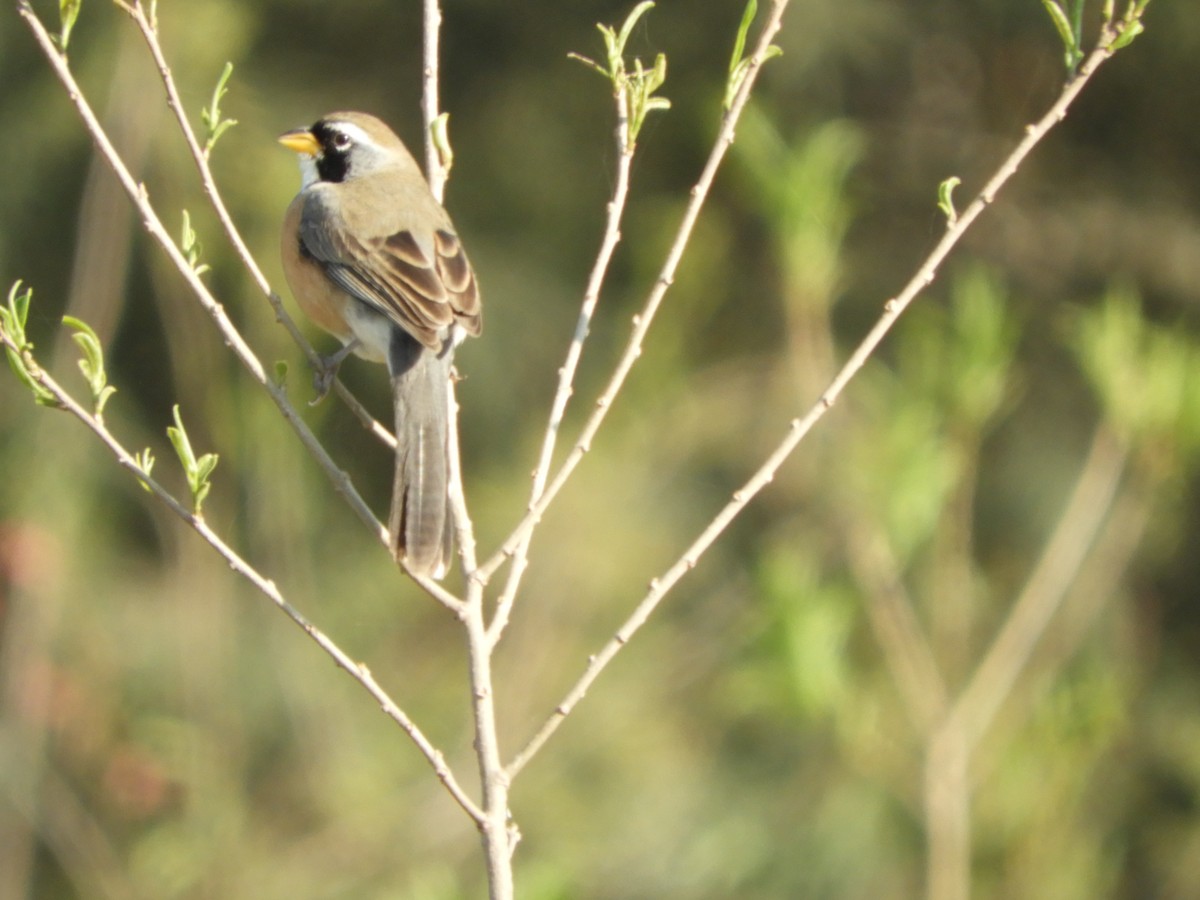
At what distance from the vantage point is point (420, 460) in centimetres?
296

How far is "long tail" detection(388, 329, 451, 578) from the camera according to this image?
9.00ft

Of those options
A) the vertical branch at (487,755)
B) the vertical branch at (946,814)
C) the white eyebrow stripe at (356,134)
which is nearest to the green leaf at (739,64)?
the vertical branch at (487,755)

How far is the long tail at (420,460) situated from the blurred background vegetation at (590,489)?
53.4 inches

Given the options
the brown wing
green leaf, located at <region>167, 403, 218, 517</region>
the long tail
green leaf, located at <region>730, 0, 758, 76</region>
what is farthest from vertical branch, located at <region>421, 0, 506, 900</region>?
the brown wing

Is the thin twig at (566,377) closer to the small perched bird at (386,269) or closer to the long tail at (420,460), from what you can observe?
the long tail at (420,460)

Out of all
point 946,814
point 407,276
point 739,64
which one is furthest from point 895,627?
point 739,64

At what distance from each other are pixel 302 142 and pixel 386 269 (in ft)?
2.35

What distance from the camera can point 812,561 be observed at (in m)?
6.09

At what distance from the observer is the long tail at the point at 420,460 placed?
108 inches

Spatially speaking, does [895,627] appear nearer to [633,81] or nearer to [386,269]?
[386,269]

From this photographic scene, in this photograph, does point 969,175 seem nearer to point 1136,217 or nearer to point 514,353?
point 1136,217

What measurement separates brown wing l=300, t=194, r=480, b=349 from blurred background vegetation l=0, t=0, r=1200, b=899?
47.3 inches

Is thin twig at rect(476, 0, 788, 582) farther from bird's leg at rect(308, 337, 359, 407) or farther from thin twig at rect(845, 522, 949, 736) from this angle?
thin twig at rect(845, 522, 949, 736)

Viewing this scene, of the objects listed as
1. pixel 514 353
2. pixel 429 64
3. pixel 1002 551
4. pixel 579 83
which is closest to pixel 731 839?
pixel 1002 551
